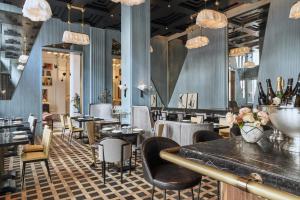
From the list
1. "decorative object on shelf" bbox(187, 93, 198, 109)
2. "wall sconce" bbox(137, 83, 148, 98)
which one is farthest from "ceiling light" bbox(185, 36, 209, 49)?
"decorative object on shelf" bbox(187, 93, 198, 109)

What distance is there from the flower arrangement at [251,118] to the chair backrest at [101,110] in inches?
310

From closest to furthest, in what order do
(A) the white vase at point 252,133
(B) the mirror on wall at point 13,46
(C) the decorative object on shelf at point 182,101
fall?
(A) the white vase at point 252,133, (B) the mirror on wall at point 13,46, (C) the decorative object on shelf at point 182,101

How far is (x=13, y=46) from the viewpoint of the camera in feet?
28.0

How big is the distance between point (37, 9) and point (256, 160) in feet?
15.4

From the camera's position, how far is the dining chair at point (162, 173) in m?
1.93

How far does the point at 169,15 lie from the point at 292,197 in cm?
902

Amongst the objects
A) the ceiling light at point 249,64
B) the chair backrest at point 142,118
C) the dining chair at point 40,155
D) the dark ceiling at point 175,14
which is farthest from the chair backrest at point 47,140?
the ceiling light at point 249,64

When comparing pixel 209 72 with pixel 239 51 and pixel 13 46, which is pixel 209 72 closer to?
pixel 239 51

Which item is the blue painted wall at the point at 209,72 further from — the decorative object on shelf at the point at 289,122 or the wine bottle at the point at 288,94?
the decorative object on shelf at the point at 289,122

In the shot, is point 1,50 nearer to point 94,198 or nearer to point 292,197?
point 94,198

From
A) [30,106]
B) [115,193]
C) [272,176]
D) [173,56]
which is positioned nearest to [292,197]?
[272,176]

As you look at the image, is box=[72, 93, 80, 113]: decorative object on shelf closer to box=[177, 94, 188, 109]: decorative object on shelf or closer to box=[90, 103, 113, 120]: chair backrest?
box=[90, 103, 113, 120]: chair backrest

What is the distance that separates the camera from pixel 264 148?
4.89 ft

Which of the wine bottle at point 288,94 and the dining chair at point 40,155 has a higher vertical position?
the wine bottle at point 288,94
